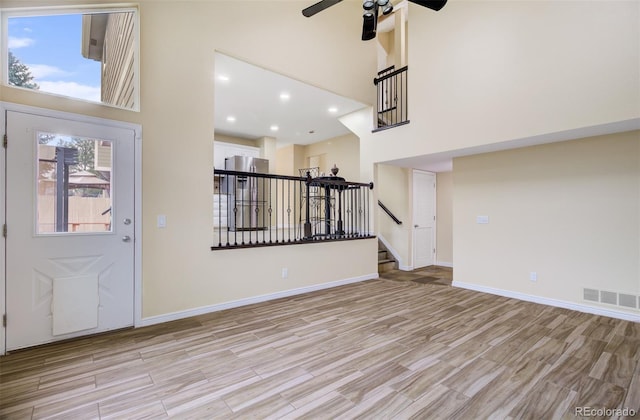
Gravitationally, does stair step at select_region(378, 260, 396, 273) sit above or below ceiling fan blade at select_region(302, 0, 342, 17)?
below

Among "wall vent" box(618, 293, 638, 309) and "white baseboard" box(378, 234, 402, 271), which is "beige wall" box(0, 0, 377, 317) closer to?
"white baseboard" box(378, 234, 402, 271)

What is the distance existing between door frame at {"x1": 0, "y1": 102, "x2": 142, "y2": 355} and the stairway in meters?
4.28

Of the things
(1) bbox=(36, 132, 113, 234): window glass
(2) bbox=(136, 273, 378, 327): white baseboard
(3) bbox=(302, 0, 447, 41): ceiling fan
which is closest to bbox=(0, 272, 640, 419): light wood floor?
(2) bbox=(136, 273, 378, 327): white baseboard

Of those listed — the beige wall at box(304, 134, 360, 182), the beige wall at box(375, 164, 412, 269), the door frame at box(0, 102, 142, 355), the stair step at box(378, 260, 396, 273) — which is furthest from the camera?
the beige wall at box(304, 134, 360, 182)

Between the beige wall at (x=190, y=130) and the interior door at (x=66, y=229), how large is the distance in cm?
19

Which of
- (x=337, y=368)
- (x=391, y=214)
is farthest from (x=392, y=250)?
(x=337, y=368)

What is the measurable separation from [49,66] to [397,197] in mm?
5722

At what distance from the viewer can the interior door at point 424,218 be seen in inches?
246

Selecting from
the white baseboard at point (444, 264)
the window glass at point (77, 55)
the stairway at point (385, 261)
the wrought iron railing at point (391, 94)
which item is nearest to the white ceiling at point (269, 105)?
the wrought iron railing at point (391, 94)

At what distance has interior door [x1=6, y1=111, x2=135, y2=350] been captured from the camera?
8.09 ft

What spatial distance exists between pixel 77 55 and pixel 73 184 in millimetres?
1301

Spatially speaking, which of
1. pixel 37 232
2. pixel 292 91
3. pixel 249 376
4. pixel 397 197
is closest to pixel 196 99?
pixel 292 91

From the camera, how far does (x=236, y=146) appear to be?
24.5 ft

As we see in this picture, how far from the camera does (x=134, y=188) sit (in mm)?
2979
